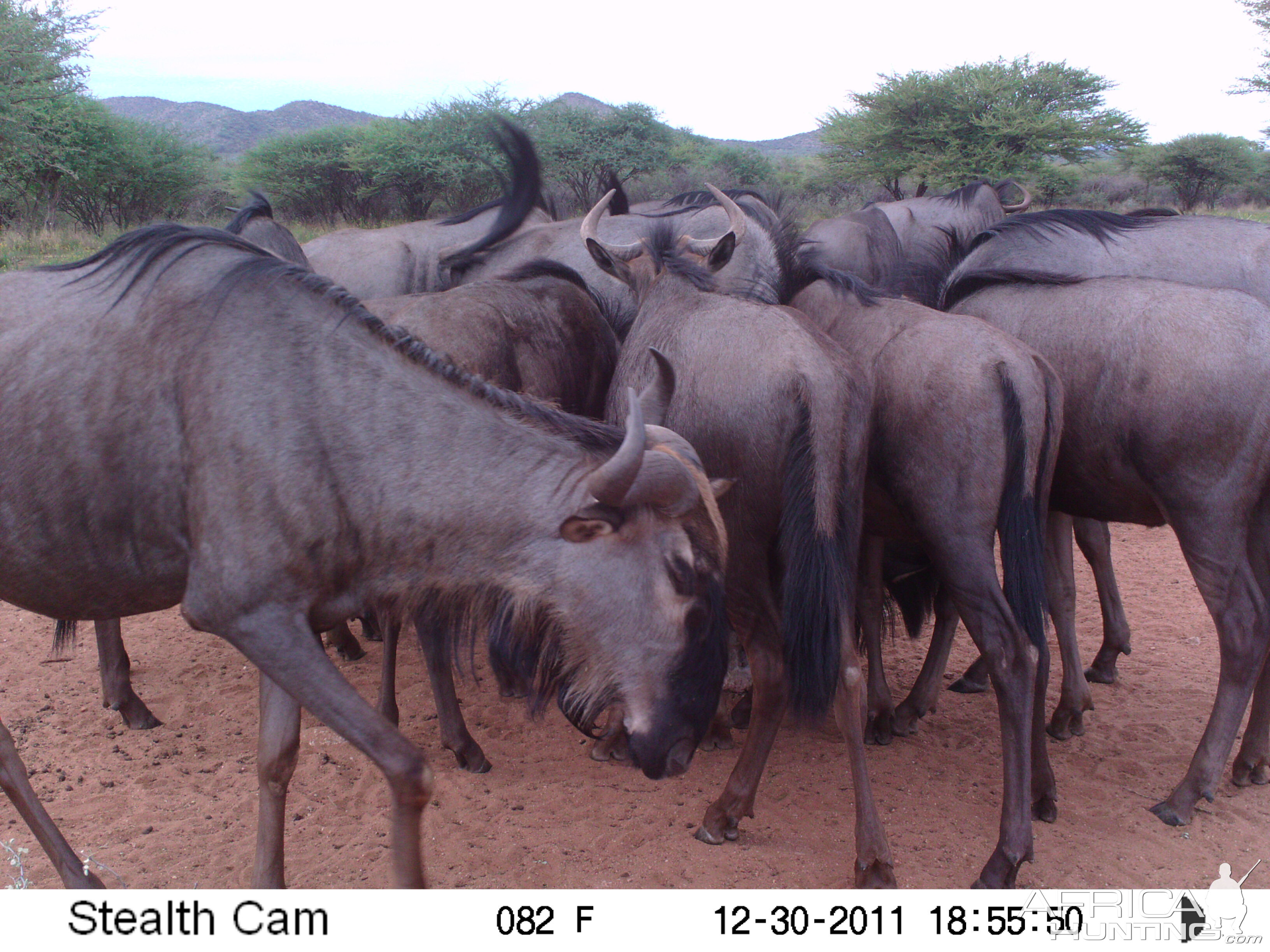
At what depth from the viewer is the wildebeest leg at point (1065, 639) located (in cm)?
448

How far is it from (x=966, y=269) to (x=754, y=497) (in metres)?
2.33

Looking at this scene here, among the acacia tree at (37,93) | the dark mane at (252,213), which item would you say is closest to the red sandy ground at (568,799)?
the dark mane at (252,213)

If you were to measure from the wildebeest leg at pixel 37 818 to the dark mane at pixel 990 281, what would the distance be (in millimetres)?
4354

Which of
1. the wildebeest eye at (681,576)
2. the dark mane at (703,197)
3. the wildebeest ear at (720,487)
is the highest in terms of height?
the dark mane at (703,197)

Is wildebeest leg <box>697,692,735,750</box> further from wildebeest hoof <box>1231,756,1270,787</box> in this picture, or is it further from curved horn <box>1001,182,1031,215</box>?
curved horn <box>1001,182,1031,215</box>

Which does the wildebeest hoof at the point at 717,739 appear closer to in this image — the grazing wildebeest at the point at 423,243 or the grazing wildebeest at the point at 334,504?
the grazing wildebeest at the point at 334,504

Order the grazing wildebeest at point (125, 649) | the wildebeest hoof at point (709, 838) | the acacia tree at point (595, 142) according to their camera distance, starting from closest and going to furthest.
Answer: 1. the wildebeest hoof at point (709, 838)
2. the grazing wildebeest at point (125, 649)
3. the acacia tree at point (595, 142)

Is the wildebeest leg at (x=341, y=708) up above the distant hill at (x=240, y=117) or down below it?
below

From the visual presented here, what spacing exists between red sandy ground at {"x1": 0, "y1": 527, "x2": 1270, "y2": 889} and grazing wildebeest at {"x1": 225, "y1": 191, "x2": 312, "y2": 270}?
265cm

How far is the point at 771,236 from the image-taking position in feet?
15.1

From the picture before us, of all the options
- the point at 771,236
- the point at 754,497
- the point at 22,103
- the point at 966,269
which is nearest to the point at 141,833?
the point at 754,497

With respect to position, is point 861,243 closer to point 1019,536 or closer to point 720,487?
point 1019,536

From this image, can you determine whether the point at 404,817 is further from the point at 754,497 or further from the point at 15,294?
the point at 15,294

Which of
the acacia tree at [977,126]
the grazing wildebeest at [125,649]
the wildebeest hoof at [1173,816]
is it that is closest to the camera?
the wildebeest hoof at [1173,816]
